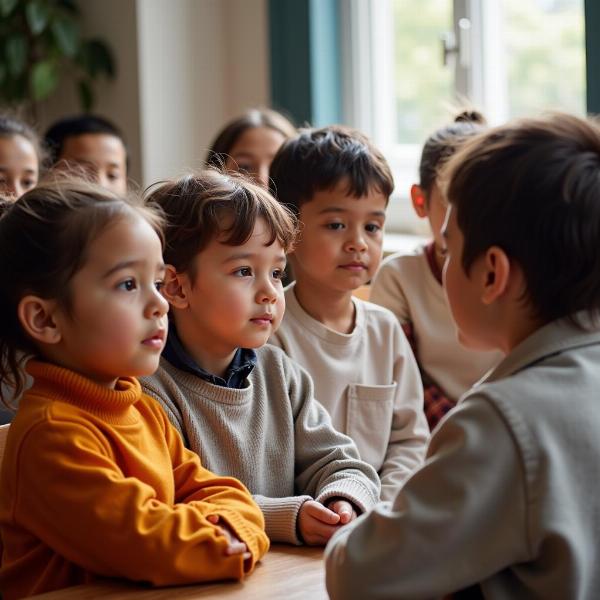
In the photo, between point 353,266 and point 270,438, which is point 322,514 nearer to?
point 270,438

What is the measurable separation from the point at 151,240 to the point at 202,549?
39cm

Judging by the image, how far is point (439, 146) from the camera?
2326mm

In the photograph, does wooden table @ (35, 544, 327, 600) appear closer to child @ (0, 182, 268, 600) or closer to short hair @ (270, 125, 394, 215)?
child @ (0, 182, 268, 600)

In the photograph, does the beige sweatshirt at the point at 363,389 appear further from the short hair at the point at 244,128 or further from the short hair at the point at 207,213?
the short hair at the point at 244,128

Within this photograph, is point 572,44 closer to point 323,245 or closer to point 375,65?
point 375,65

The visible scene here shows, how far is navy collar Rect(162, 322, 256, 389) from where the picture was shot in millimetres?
1535

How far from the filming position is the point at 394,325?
6.59 ft

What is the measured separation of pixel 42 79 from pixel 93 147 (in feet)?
3.16

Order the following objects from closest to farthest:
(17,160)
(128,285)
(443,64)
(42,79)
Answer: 1. (128,285)
2. (17,160)
3. (443,64)
4. (42,79)

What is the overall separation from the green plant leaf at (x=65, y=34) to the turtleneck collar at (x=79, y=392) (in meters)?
3.05

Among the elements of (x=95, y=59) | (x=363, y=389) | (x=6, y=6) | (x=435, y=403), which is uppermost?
(x=6, y=6)

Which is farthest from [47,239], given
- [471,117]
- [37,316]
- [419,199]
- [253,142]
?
[253,142]

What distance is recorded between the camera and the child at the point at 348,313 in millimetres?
1905

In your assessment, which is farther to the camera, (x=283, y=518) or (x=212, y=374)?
(x=212, y=374)
